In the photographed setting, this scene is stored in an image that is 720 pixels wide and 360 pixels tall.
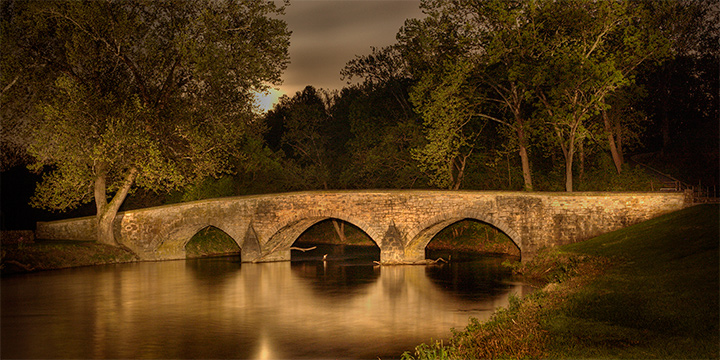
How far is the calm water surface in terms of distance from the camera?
20312 millimetres

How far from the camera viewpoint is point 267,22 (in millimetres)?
37625

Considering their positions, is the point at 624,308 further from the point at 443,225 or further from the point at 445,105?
the point at 445,105

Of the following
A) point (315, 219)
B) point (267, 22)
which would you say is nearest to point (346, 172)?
point (315, 219)

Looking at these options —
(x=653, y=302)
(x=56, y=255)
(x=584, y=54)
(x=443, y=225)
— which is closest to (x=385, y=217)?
(x=443, y=225)

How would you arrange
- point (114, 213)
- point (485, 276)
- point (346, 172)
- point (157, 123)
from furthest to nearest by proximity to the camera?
1. point (346, 172)
2. point (114, 213)
3. point (157, 123)
4. point (485, 276)

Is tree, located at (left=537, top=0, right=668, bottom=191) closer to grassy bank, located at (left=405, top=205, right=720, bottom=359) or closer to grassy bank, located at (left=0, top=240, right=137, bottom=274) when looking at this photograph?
grassy bank, located at (left=405, top=205, right=720, bottom=359)

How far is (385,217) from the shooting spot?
36906 millimetres

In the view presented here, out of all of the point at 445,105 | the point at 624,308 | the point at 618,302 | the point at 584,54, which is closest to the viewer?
the point at 624,308

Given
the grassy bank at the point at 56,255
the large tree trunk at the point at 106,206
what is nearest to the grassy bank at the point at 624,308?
the large tree trunk at the point at 106,206

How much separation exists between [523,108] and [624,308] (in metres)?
26.6

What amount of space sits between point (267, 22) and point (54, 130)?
12196mm

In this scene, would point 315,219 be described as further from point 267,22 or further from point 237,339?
point 237,339

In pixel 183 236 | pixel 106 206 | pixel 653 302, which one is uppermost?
pixel 106 206

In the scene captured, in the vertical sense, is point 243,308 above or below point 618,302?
below
